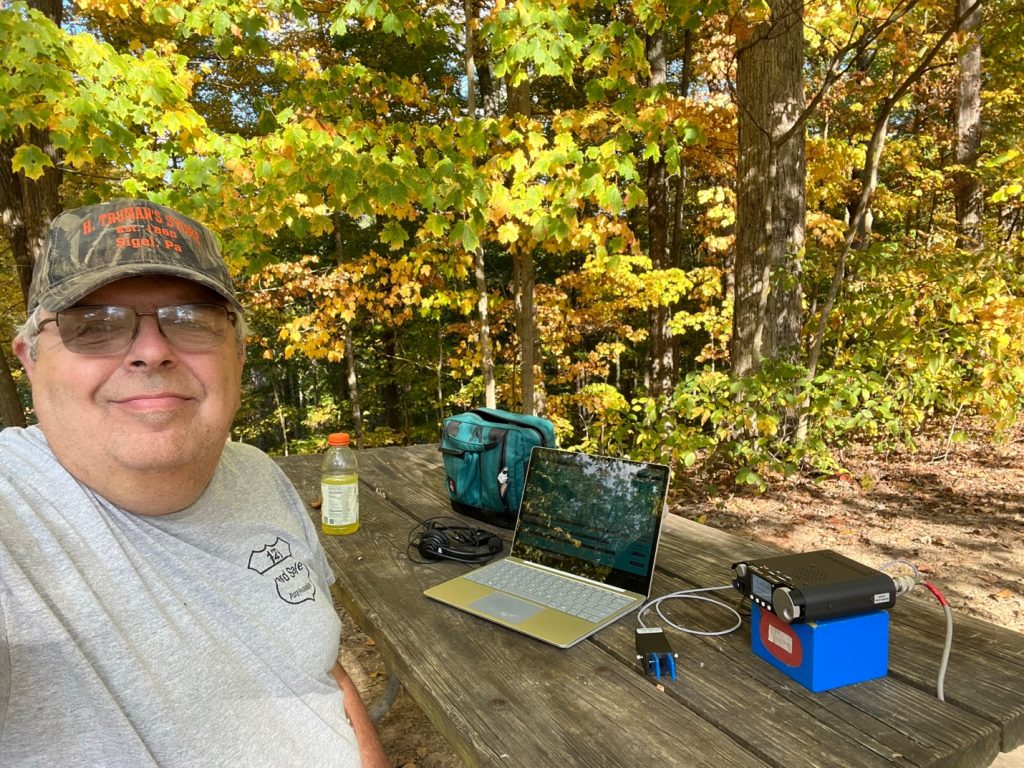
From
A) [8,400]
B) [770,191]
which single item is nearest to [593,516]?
[770,191]

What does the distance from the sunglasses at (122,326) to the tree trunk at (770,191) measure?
3713 millimetres

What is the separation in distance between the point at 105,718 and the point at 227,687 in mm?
183

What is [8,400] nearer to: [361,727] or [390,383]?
[361,727]

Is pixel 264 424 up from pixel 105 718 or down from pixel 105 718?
down

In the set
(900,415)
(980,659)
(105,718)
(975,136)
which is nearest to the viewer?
(105,718)

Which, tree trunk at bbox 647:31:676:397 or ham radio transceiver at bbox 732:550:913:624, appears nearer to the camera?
ham radio transceiver at bbox 732:550:913:624

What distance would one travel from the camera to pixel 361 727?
1.35 meters

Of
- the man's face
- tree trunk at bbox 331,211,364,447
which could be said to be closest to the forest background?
the man's face

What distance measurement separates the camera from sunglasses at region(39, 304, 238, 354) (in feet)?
3.67

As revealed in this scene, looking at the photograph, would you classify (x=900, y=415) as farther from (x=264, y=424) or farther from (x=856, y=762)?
(x=264, y=424)

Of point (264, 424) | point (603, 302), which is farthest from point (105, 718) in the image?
point (264, 424)

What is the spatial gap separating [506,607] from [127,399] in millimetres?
912

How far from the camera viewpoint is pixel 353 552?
1879mm

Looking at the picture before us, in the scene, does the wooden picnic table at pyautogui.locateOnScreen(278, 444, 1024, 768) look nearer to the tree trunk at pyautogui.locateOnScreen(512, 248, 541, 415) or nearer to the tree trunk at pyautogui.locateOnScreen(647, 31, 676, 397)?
the tree trunk at pyautogui.locateOnScreen(512, 248, 541, 415)
